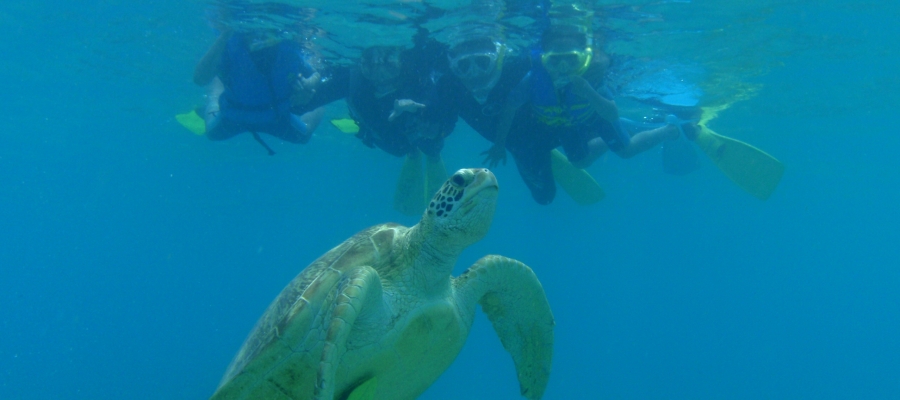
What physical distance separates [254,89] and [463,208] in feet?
21.6

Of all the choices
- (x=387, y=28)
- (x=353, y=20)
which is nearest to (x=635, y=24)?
(x=387, y=28)

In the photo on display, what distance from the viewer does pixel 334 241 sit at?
62.4 meters

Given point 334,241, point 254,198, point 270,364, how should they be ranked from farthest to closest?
point 334,241
point 254,198
point 270,364

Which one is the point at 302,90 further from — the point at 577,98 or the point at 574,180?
the point at 574,180

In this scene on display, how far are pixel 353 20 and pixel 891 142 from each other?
89.6 ft

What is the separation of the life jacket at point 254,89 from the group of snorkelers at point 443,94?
2 cm

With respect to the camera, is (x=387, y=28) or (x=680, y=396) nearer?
(x=387, y=28)

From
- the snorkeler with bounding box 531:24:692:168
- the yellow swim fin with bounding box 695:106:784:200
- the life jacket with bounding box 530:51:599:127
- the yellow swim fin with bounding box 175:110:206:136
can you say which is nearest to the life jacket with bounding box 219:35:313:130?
the yellow swim fin with bounding box 175:110:206:136

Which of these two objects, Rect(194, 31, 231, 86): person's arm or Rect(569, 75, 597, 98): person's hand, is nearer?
Rect(569, 75, 597, 98): person's hand

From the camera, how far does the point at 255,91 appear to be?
8078mm

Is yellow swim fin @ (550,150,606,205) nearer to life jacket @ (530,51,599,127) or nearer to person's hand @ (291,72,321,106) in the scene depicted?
life jacket @ (530,51,599,127)

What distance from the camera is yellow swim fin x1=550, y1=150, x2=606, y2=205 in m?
10.5

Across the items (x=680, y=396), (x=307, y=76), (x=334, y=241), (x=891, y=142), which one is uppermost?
(x=891, y=142)

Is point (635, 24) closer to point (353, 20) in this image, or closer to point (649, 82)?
point (649, 82)
